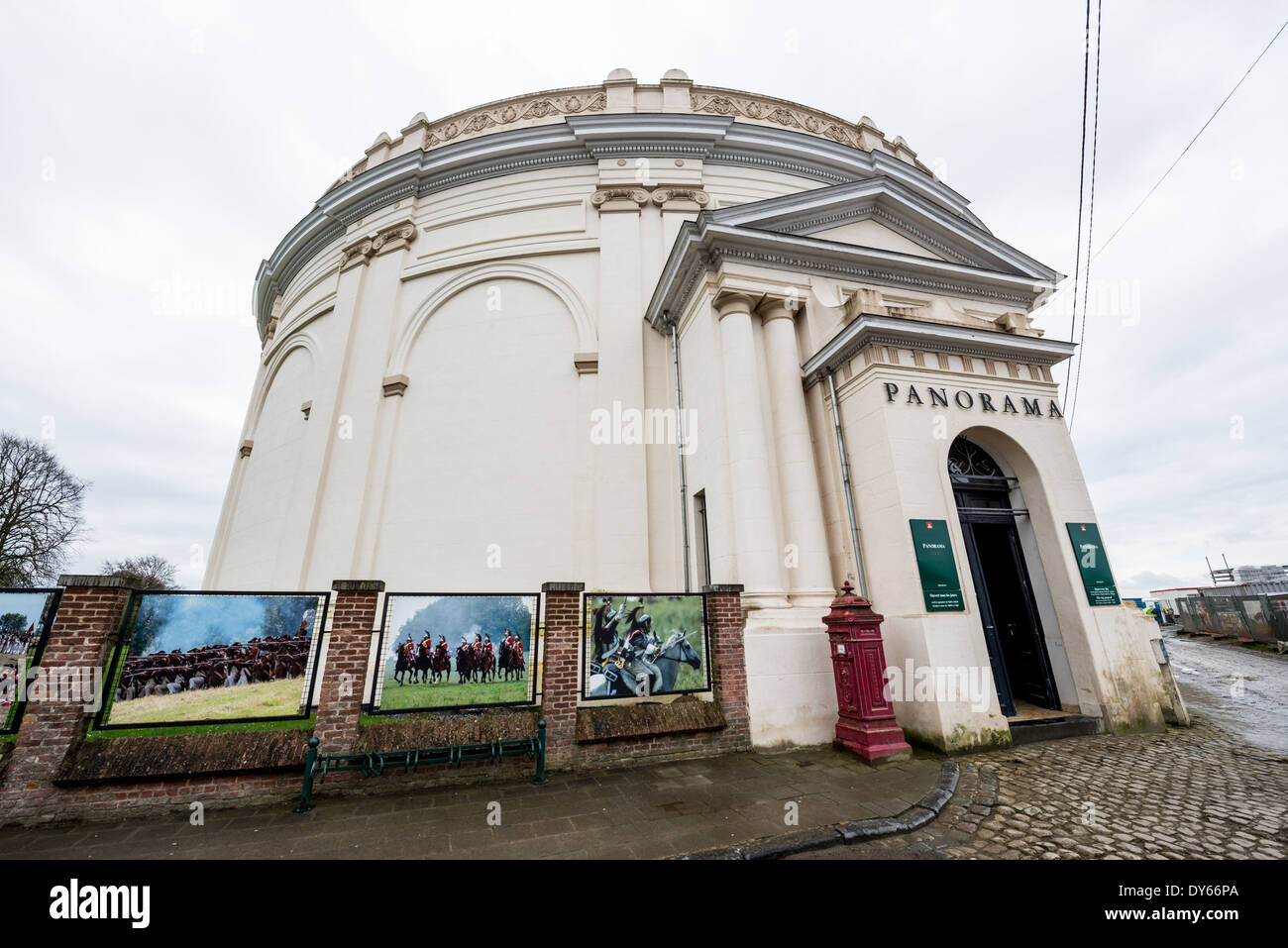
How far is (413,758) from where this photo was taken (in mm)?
5094

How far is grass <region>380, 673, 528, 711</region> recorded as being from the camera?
17.9 ft

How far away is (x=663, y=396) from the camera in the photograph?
10.7 meters

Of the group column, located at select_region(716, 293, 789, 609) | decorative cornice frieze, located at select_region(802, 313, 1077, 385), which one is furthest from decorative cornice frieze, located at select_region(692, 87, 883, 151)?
decorative cornice frieze, located at select_region(802, 313, 1077, 385)

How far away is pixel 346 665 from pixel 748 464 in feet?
19.5

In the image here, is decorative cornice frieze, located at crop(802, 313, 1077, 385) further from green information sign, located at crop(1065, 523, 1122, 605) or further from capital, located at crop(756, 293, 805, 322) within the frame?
green information sign, located at crop(1065, 523, 1122, 605)

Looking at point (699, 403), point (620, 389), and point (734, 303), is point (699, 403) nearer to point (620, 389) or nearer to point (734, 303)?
point (734, 303)

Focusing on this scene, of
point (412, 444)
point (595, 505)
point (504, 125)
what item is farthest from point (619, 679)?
point (504, 125)

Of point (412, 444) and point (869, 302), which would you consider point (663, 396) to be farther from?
point (412, 444)

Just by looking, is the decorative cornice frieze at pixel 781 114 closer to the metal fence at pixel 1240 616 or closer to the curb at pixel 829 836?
the curb at pixel 829 836

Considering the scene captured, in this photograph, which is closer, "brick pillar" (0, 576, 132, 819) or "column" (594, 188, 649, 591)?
"brick pillar" (0, 576, 132, 819)

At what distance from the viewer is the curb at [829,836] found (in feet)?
11.8

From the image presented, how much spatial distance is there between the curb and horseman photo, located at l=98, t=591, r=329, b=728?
4.42m

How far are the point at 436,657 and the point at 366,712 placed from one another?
2.80ft

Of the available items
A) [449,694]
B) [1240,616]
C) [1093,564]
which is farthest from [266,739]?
[1240,616]
